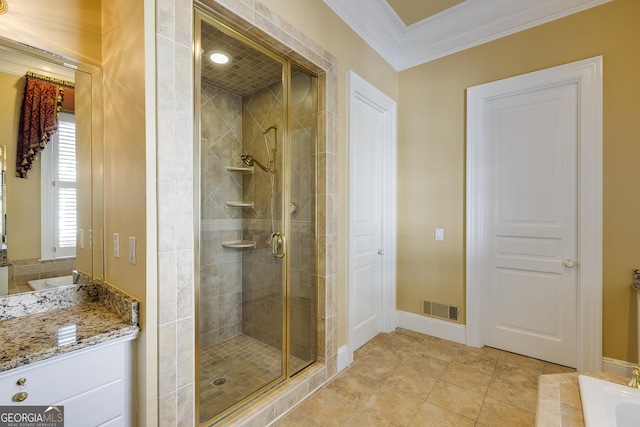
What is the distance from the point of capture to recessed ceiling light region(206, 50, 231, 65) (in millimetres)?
1687

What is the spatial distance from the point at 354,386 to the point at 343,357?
0.27m

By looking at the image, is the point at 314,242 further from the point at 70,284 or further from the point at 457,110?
the point at 457,110

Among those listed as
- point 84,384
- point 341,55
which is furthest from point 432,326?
point 84,384

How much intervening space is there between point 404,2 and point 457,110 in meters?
1.08

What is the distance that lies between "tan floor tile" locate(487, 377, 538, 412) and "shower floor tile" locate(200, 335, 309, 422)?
1.37 meters

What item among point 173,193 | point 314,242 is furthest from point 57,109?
point 314,242

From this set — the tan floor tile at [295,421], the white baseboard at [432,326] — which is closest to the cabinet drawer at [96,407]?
the tan floor tile at [295,421]

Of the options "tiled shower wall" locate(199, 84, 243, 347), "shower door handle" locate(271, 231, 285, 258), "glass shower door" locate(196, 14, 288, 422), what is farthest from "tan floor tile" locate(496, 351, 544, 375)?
"tiled shower wall" locate(199, 84, 243, 347)

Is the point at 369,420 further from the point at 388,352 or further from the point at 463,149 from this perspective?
the point at 463,149

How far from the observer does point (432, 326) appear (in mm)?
3021

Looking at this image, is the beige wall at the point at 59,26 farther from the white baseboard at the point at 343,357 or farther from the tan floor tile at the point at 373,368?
the tan floor tile at the point at 373,368

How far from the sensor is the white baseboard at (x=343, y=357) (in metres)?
2.38

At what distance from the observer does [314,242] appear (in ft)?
7.55

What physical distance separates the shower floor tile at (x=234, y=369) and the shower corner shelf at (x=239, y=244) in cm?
64
